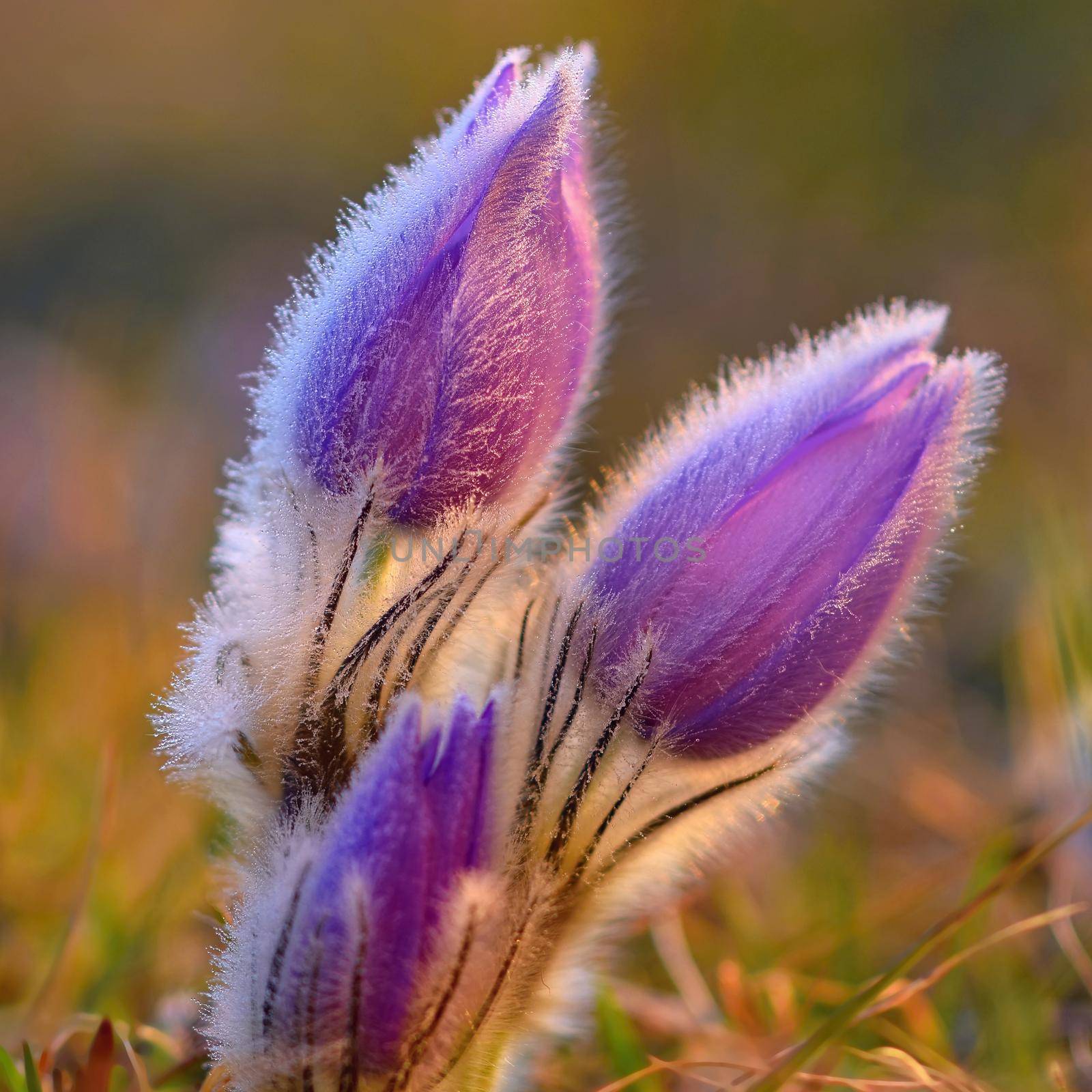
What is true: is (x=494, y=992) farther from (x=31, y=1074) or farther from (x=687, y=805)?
(x=31, y=1074)

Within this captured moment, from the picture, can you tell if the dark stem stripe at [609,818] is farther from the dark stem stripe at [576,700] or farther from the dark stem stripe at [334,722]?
the dark stem stripe at [334,722]

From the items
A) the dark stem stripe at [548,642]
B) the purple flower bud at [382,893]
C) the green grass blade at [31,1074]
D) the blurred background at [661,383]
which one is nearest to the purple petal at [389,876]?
the purple flower bud at [382,893]

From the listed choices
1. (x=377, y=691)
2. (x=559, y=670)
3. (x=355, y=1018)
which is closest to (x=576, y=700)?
(x=559, y=670)

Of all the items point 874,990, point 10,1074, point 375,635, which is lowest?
point 10,1074

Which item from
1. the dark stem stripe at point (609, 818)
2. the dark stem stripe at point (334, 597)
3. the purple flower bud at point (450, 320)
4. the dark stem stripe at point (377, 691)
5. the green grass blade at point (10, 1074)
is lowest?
the green grass blade at point (10, 1074)

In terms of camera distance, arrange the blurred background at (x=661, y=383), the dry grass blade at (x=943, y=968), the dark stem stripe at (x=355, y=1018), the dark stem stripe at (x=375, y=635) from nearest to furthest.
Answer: the dark stem stripe at (x=355, y=1018) < the dark stem stripe at (x=375, y=635) < the dry grass blade at (x=943, y=968) < the blurred background at (x=661, y=383)

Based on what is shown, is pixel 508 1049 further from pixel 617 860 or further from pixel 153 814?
pixel 153 814

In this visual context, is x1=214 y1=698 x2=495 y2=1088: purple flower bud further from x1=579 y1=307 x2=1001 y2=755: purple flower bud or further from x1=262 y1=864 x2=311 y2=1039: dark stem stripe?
x1=579 y1=307 x2=1001 y2=755: purple flower bud

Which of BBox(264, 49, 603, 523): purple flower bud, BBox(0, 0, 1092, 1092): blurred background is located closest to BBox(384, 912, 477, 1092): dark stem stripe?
BBox(264, 49, 603, 523): purple flower bud
